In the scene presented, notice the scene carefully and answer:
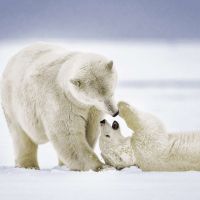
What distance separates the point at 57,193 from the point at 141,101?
1009cm

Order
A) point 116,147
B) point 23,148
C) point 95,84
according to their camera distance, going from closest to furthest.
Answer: point 95,84 < point 116,147 < point 23,148

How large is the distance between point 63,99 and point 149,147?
0.84 metres

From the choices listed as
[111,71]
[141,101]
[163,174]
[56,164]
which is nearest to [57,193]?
[163,174]

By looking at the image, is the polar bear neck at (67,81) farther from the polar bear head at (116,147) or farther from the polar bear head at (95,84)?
the polar bear head at (116,147)

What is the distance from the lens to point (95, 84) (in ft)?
Answer: 18.4

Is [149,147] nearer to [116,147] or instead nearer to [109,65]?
[116,147]

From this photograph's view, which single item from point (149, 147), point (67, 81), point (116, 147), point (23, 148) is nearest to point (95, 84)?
point (67, 81)

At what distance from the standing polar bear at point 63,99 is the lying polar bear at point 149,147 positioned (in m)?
0.18

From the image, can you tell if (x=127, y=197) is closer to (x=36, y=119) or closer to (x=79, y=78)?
(x=79, y=78)

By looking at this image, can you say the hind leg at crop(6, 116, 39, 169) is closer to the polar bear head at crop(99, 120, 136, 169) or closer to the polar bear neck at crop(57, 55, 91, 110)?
the polar bear neck at crop(57, 55, 91, 110)

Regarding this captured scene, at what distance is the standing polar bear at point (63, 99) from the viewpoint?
564 centimetres

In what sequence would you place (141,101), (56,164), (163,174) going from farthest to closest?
(141,101) < (56,164) < (163,174)

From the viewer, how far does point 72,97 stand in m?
5.76

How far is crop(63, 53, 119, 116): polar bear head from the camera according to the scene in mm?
5594
